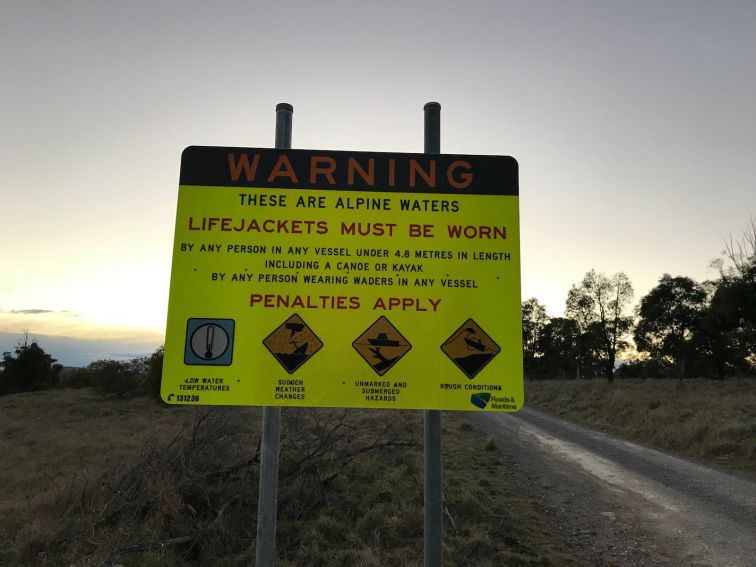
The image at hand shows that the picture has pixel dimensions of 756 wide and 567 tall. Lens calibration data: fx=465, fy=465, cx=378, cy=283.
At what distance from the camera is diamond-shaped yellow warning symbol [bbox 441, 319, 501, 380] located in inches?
106

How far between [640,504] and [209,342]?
27.1 ft

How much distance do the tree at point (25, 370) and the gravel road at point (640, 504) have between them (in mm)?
42639

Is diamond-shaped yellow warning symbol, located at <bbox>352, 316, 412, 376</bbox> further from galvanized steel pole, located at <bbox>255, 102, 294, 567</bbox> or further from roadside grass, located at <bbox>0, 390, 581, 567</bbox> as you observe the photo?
roadside grass, located at <bbox>0, 390, 581, 567</bbox>

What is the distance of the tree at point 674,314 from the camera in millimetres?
43094

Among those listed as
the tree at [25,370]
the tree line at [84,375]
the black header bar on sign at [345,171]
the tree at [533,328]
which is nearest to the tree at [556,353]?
the tree at [533,328]

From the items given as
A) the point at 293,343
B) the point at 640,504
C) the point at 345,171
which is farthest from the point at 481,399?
the point at 640,504

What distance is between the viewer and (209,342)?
2.67m

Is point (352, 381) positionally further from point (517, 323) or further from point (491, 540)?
point (491, 540)

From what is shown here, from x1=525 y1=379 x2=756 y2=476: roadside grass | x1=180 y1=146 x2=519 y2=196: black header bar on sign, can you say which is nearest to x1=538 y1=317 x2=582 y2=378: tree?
x1=525 y1=379 x2=756 y2=476: roadside grass

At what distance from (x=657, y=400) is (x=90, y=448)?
21492 millimetres

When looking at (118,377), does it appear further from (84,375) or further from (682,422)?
(682,422)

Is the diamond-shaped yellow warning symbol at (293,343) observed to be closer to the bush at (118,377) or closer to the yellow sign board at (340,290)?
the yellow sign board at (340,290)

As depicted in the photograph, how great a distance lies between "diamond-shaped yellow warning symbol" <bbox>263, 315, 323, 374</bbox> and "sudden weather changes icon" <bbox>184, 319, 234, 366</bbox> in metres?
0.22

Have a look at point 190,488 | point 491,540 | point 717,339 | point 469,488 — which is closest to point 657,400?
point 469,488
